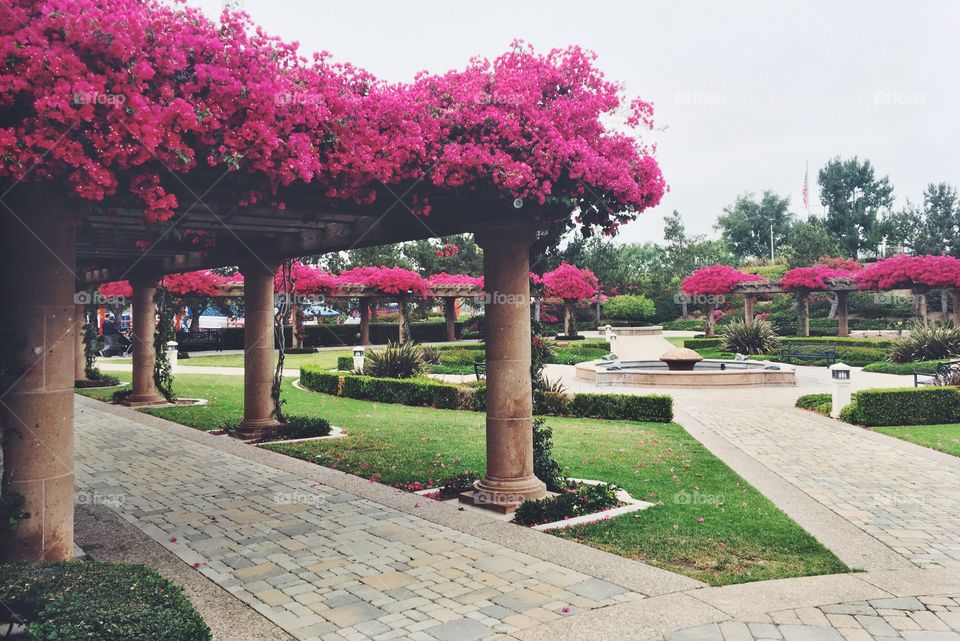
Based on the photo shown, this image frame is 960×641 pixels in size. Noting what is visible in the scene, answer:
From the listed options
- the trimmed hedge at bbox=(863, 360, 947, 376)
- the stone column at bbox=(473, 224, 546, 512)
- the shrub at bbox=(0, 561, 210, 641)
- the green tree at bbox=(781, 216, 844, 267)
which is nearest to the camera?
the shrub at bbox=(0, 561, 210, 641)

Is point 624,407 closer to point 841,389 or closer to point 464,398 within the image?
point 464,398

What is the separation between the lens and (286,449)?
1051cm

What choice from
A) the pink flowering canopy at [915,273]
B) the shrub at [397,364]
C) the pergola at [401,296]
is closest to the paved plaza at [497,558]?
the shrub at [397,364]

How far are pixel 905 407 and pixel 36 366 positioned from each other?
13797mm

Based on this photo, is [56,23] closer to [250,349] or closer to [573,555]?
[573,555]

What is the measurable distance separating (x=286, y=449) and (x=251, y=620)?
625 cm

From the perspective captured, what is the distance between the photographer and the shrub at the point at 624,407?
44.7 feet

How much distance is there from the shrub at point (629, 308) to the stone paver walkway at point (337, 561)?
4308cm

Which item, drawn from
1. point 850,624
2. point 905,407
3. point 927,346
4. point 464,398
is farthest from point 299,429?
point 927,346

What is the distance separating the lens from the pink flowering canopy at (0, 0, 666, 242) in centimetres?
417

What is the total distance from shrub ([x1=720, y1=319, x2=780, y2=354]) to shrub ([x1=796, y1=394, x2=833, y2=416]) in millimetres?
13423

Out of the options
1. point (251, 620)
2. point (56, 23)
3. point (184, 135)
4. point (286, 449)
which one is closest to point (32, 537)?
point (251, 620)

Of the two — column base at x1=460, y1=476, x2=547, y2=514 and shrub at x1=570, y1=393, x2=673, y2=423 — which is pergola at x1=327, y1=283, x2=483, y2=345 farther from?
column base at x1=460, y1=476, x2=547, y2=514

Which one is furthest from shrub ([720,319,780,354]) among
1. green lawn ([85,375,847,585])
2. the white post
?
green lawn ([85,375,847,585])
